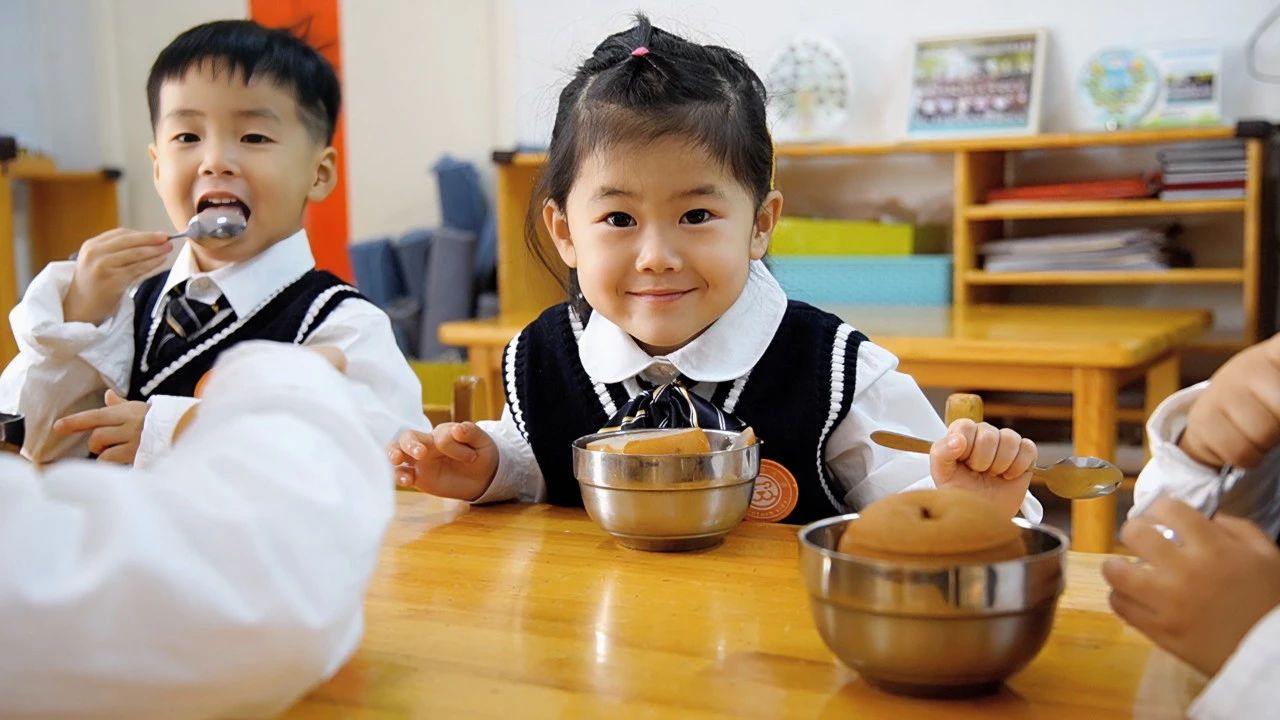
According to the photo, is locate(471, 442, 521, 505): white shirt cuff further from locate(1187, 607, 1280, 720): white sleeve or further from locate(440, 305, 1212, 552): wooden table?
locate(440, 305, 1212, 552): wooden table

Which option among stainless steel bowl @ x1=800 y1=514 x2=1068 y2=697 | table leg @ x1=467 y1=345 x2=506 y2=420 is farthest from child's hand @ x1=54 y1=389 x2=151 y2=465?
table leg @ x1=467 y1=345 x2=506 y2=420

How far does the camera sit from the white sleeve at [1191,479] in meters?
0.86

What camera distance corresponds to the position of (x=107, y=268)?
5.38 ft

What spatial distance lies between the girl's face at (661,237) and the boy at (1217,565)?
59cm

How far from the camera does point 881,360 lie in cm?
142

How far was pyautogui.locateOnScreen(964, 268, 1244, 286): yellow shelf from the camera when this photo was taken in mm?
3010

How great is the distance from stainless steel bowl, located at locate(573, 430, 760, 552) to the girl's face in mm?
333

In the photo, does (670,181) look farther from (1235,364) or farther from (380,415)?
Result: (1235,364)

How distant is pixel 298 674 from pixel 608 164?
87cm

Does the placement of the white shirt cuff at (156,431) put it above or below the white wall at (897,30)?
below

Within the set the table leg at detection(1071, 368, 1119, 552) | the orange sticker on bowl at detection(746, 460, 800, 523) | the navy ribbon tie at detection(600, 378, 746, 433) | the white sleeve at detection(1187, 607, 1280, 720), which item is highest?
the navy ribbon tie at detection(600, 378, 746, 433)

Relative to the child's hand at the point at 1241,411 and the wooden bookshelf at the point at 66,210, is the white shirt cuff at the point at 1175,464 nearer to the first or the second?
the child's hand at the point at 1241,411

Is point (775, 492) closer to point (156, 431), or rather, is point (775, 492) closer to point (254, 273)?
point (156, 431)

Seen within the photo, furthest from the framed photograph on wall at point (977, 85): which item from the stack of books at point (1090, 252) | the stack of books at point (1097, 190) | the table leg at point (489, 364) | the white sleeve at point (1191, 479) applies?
the white sleeve at point (1191, 479)
